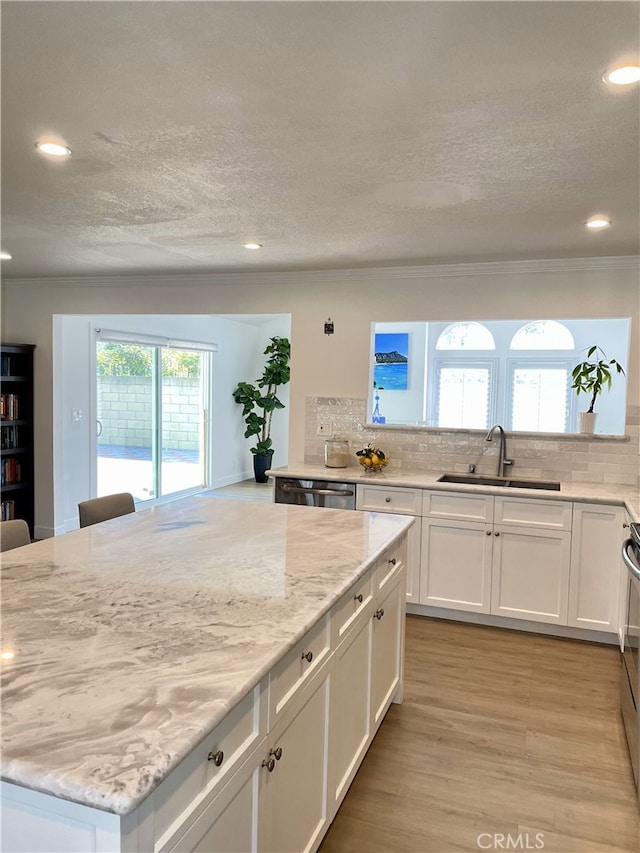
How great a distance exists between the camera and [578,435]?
4.10 meters

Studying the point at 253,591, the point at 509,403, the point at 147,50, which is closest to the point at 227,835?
the point at 253,591

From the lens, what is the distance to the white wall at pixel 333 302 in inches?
161

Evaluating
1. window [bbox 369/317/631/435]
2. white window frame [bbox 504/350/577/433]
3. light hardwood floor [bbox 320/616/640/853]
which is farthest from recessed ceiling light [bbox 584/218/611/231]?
white window frame [bbox 504/350/577/433]

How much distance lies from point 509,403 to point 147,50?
23.3ft

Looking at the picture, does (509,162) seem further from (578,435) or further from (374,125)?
(578,435)

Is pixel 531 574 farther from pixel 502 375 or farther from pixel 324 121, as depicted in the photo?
pixel 502 375

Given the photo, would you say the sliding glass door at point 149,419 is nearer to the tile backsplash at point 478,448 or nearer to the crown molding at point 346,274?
the crown molding at point 346,274

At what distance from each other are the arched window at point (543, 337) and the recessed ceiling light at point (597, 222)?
4.72 m

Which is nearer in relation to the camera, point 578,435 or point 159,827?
point 159,827

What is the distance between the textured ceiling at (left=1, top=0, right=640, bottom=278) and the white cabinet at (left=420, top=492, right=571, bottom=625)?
5.38 ft

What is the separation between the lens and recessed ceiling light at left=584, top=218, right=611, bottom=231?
10.1ft

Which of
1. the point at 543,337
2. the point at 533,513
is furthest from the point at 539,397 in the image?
the point at 533,513

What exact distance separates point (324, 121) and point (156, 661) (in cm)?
175

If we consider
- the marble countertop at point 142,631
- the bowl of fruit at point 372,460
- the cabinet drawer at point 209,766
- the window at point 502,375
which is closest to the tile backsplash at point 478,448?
the bowl of fruit at point 372,460
